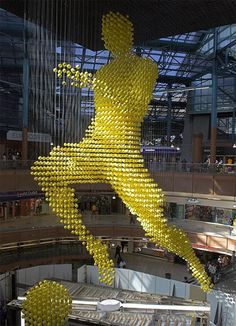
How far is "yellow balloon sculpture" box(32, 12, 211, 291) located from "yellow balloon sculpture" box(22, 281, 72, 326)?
3.33 feet

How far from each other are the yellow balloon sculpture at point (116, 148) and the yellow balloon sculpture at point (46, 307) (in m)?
1.01

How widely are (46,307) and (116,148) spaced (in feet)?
11.6

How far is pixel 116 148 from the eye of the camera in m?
8.16

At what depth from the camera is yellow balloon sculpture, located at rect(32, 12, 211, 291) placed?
790 cm

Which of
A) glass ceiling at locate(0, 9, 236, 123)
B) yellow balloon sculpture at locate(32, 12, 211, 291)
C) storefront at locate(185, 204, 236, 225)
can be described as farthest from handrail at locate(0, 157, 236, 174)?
yellow balloon sculpture at locate(32, 12, 211, 291)

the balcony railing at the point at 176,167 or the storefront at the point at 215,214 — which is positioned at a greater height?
the balcony railing at the point at 176,167

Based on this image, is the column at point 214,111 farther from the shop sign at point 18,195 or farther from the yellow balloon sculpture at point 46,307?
the yellow balloon sculpture at point 46,307

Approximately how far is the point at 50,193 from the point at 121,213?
18846 mm

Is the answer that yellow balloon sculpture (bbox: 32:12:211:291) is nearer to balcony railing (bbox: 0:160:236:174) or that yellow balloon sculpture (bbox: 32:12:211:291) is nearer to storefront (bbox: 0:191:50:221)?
balcony railing (bbox: 0:160:236:174)

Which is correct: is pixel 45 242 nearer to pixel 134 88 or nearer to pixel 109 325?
pixel 109 325

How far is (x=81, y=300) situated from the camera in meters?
11.8

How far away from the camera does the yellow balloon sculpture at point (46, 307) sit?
26.6 feet

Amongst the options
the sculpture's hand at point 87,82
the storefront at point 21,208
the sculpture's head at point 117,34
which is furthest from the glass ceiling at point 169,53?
the sculpture's hand at point 87,82

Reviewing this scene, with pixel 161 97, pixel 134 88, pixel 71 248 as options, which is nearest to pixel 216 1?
pixel 134 88
